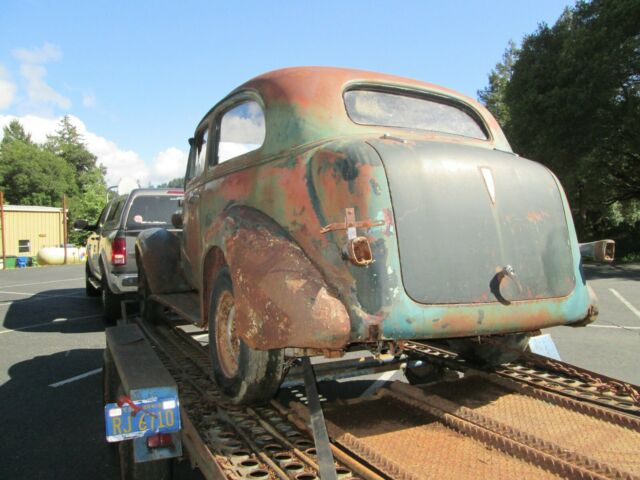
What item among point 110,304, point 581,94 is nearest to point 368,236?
point 110,304

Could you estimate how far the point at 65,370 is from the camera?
5785 millimetres

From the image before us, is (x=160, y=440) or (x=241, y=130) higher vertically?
(x=241, y=130)

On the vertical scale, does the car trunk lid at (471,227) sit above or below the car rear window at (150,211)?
below

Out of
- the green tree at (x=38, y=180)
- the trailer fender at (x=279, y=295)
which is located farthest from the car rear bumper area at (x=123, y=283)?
the green tree at (x=38, y=180)

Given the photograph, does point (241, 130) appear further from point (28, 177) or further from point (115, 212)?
point (28, 177)

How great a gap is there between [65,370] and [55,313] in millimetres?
4616

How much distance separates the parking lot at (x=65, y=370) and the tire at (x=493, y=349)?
1756mm

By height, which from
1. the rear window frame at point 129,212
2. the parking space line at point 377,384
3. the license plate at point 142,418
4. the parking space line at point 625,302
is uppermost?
the rear window frame at point 129,212

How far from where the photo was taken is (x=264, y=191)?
2863mm

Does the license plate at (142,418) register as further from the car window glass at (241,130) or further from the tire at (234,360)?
the car window glass at (241,130)

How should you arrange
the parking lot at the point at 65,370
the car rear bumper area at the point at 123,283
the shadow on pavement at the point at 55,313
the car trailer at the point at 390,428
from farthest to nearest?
the shadow on pavement at the point at 55,313
the car rear bumper area at the point at 123,283
the parking lot at the point at 65,370
the car trailer at the point at 390,428

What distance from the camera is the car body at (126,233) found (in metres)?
7.21

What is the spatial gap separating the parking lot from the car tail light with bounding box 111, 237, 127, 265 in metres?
1.17

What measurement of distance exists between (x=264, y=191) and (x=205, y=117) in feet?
5.36
